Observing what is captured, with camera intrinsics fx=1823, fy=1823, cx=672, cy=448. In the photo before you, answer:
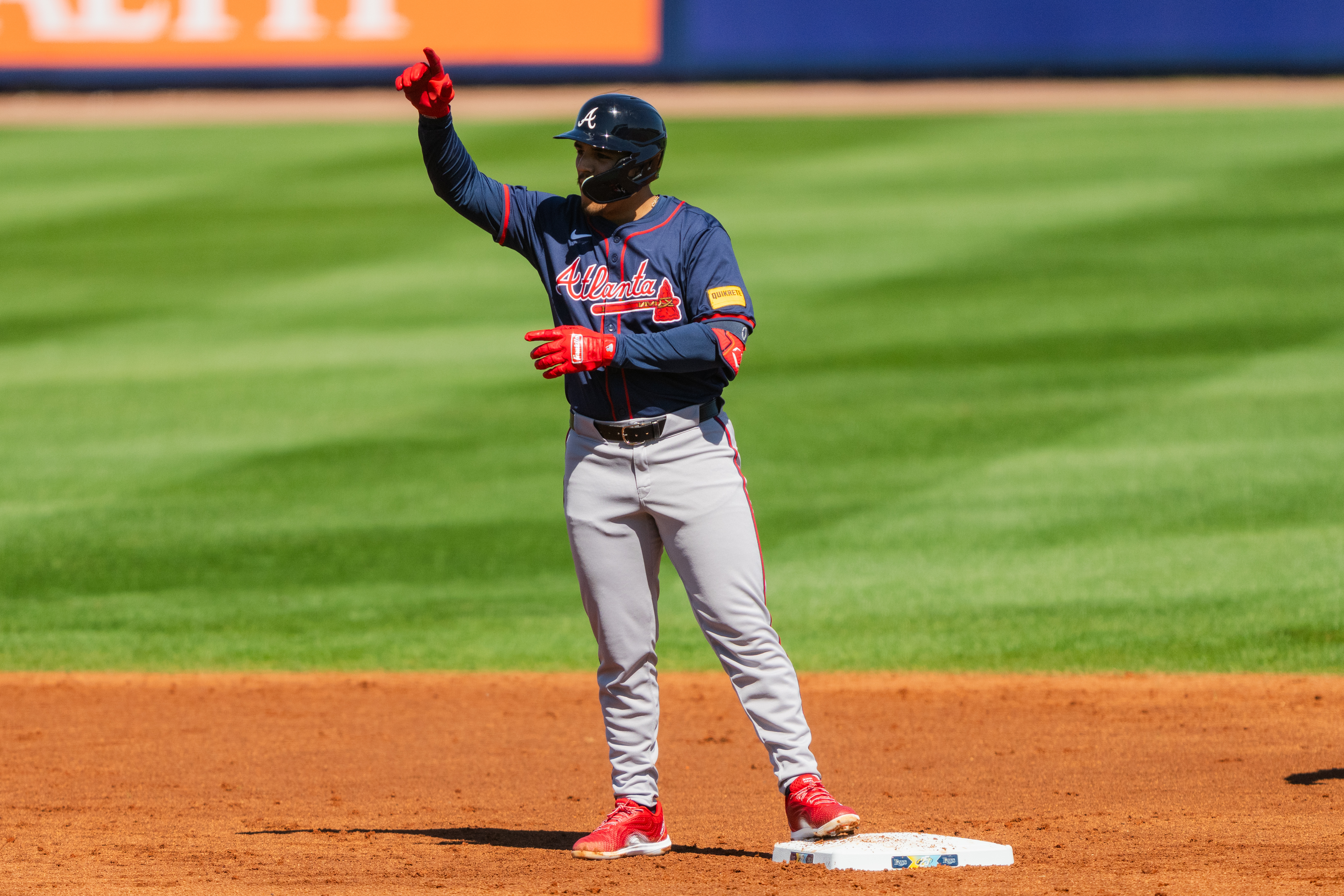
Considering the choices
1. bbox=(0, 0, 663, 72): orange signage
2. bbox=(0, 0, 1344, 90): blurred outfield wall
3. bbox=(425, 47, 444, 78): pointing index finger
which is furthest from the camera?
bbox=(0, 0, 663, 72): orange signage

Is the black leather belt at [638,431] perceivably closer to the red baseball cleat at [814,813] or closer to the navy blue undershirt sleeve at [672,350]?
the navy blue undershirt sleeve at [672,350]

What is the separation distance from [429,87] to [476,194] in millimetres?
340

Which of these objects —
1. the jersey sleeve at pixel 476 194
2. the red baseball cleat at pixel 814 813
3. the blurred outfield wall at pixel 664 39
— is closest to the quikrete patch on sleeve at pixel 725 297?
the jersey sleeve at pixel 476 194

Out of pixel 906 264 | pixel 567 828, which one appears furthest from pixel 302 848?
pixel 906 264

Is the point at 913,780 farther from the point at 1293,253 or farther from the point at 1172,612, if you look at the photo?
the point at 1293,253

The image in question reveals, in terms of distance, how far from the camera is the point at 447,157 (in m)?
5.31

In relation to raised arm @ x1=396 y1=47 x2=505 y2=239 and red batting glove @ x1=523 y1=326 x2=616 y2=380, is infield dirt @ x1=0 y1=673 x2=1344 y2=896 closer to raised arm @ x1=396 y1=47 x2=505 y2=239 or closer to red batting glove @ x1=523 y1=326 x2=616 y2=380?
red batting glove @ x1=523 y1=326 x2=616 y2=380

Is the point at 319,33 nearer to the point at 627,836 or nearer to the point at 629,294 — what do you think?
the point at 629,294

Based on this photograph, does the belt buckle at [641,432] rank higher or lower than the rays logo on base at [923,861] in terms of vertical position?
higher

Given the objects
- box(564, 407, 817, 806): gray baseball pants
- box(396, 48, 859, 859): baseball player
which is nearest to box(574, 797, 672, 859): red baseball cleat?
box(396, 48, 859, 859): baseball player

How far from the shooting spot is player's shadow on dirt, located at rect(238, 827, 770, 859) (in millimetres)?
5426

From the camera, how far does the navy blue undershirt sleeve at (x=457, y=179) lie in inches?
209

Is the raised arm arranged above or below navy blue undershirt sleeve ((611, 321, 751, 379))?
above

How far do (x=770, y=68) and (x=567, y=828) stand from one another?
17867 millimetres
